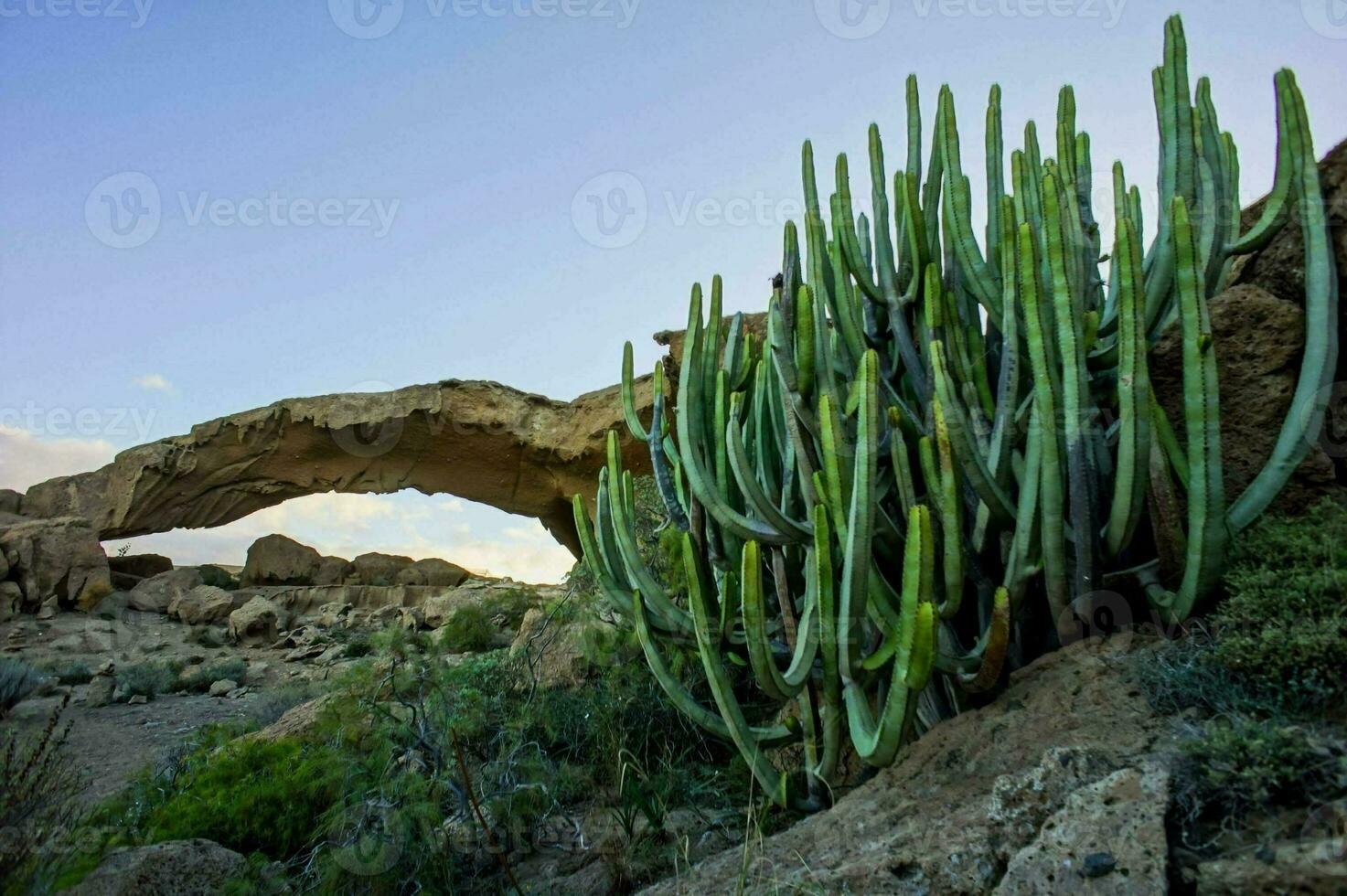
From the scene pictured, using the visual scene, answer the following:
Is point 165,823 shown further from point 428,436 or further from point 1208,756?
point 428,436

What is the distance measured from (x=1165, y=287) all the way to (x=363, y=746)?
16.2ft

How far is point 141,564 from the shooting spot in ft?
60.0

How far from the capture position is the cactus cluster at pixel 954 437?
2887 millimetres

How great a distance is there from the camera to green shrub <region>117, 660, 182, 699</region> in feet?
35.3

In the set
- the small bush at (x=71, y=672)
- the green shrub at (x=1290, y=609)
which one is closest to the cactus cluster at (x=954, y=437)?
the green shrub at (x=1290, y=609)

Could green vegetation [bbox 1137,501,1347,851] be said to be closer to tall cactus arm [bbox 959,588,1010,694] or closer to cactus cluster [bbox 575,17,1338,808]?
cactus cluster [bbox 575,17,1338,808]

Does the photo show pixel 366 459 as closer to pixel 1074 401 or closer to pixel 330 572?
pixel 330 572

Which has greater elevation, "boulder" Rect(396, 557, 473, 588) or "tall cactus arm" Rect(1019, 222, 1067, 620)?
"tall cactus arm" Rect(1019, 222, 1067, 620)

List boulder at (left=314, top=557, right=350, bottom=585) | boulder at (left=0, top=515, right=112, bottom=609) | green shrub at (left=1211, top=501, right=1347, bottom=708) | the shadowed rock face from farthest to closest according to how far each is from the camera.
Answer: boulder at (left=314, top=557, right=350, bottom=585) → boulder at (left=0, top=515, right=112, bottom=609) → the shadowed rock face → green shrub at (left=1211, top=501, right=1347, bottom=708)

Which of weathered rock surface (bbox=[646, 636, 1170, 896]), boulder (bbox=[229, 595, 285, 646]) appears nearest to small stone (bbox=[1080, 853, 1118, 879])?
weathered rock surface (bbox=[646, 636, 1170, 896])

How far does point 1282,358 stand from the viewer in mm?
3299

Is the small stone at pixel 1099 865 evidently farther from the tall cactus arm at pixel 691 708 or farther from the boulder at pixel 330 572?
the boulder at pixel 330 572

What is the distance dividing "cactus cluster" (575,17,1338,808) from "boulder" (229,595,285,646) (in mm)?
11716

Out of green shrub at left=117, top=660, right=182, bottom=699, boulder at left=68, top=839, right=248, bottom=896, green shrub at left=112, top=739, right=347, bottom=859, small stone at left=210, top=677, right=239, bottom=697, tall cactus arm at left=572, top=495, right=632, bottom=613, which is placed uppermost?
tall cactus arm at left=572, top=495, right=632, bottom=613
